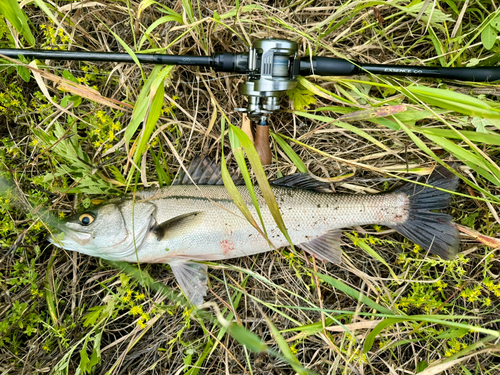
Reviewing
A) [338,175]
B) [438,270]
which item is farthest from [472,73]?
[438,270]

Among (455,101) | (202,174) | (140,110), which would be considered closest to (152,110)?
(140,110)

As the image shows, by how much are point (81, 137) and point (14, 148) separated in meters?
0.50

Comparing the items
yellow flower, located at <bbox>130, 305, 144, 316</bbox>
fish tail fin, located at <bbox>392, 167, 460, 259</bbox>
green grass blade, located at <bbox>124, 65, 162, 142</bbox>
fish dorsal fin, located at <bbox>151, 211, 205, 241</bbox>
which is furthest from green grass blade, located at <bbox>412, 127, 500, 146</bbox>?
yellow flower, located at <bbox>130, 305, 144, 316</bbox>

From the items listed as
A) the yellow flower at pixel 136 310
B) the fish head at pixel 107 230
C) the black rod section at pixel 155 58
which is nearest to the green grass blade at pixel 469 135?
the black rod section at pixel 155 58

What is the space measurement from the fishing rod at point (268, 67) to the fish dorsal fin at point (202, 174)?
503 millimetres

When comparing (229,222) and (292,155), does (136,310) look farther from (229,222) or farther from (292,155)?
(292,155)

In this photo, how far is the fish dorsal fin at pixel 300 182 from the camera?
216 cm

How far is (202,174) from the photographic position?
7.21 feet

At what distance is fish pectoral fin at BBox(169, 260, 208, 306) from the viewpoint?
217 cm

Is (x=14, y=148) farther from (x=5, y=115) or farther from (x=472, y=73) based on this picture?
(x=472, y=73)

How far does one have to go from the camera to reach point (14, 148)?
2.30 metres

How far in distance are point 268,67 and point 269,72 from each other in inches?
1.0

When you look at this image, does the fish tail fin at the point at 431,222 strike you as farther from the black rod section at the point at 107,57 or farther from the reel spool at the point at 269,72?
the black rod section at the point at 107,57

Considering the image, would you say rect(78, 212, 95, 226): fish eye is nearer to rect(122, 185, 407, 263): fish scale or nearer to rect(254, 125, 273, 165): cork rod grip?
rect(122, 185, 407, 263): fish scale
